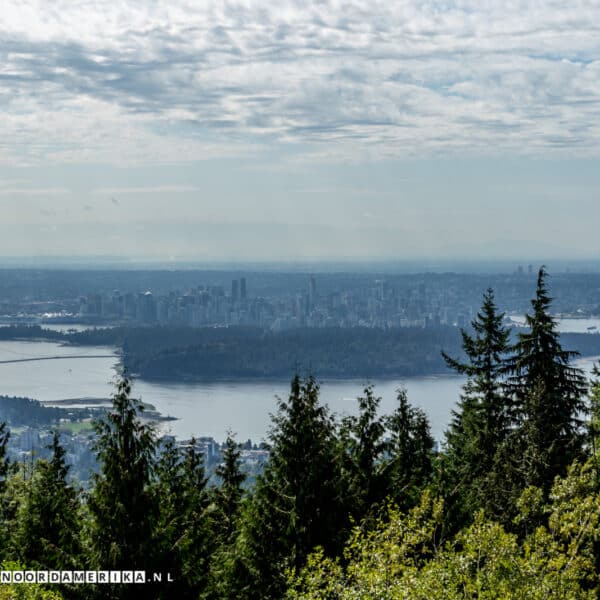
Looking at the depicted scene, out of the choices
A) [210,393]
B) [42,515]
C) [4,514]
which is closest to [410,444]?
[42,515]

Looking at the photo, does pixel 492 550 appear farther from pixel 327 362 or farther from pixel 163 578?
pixel 327 362

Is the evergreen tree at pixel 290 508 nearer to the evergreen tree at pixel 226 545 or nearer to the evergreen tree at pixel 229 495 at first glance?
the evergreen tree at pixel 226 545

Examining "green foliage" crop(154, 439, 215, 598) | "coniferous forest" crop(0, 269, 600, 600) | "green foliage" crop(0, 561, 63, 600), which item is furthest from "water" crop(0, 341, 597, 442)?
"green foliage" crop(0, 561, 63, 600)

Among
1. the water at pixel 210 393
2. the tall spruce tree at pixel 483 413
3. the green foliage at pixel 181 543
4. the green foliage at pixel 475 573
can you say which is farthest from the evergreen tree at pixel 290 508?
the water at pixel 210 393

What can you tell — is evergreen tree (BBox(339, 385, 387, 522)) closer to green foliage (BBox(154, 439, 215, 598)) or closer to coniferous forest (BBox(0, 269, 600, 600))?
coniferous forest (BBox(0, 269, 600, 600))

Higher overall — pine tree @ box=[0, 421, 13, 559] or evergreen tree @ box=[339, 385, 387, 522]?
evergreen tree @ box=[339, 385, 387, 522]

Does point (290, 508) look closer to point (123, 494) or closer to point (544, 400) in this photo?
point (123, 494)

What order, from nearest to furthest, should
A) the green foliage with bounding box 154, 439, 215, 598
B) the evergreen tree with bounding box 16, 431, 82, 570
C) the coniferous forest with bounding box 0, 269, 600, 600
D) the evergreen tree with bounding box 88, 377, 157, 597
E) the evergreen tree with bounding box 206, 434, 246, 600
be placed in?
the coniferous forest with bounding box 0, 269, 600, 600, the evergreen tree with bounding box 88, 377, 157, 597, the green foliage with bounding box 154, 439, 215, 598, the evergreen tree with bounding box 206, 434, 246, 600, the evergreen tree with bounding box 16, 431, 82, 570
